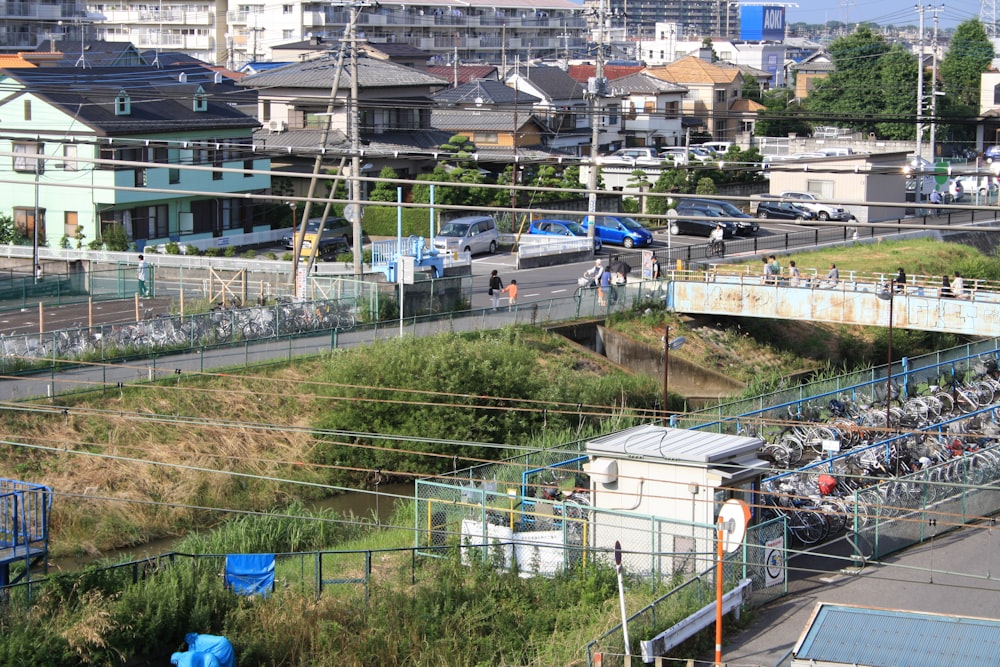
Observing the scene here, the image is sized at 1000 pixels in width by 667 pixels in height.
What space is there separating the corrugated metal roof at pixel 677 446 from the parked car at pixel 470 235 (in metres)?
17.0

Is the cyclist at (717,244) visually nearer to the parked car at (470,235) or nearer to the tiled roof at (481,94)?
the parked car at (470,235)

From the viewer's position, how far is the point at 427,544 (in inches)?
565

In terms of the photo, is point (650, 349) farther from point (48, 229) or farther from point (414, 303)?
point (48, 229)

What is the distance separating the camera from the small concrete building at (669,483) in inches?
524

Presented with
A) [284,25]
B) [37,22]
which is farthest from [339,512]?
[284,25]

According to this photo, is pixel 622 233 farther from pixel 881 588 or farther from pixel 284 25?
pixel 284 25

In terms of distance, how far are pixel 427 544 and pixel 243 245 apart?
23184 mm

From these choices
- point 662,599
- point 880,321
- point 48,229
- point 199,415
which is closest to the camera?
point 662,599

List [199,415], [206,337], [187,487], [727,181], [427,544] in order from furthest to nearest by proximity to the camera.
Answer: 1. [727,181]
2. [206,337]
3. [199,415]
4. [187,487]
5. [427,544]

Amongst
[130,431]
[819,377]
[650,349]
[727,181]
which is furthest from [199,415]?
[727,181]

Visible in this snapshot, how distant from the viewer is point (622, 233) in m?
34.1

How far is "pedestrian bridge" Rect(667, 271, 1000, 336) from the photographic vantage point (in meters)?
24.1

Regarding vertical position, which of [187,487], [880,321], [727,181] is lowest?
[187,487]

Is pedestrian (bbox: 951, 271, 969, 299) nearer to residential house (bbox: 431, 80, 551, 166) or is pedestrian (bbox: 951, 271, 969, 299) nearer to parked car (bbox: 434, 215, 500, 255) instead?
parked car (bbox: 434, 215, 500, 255)
